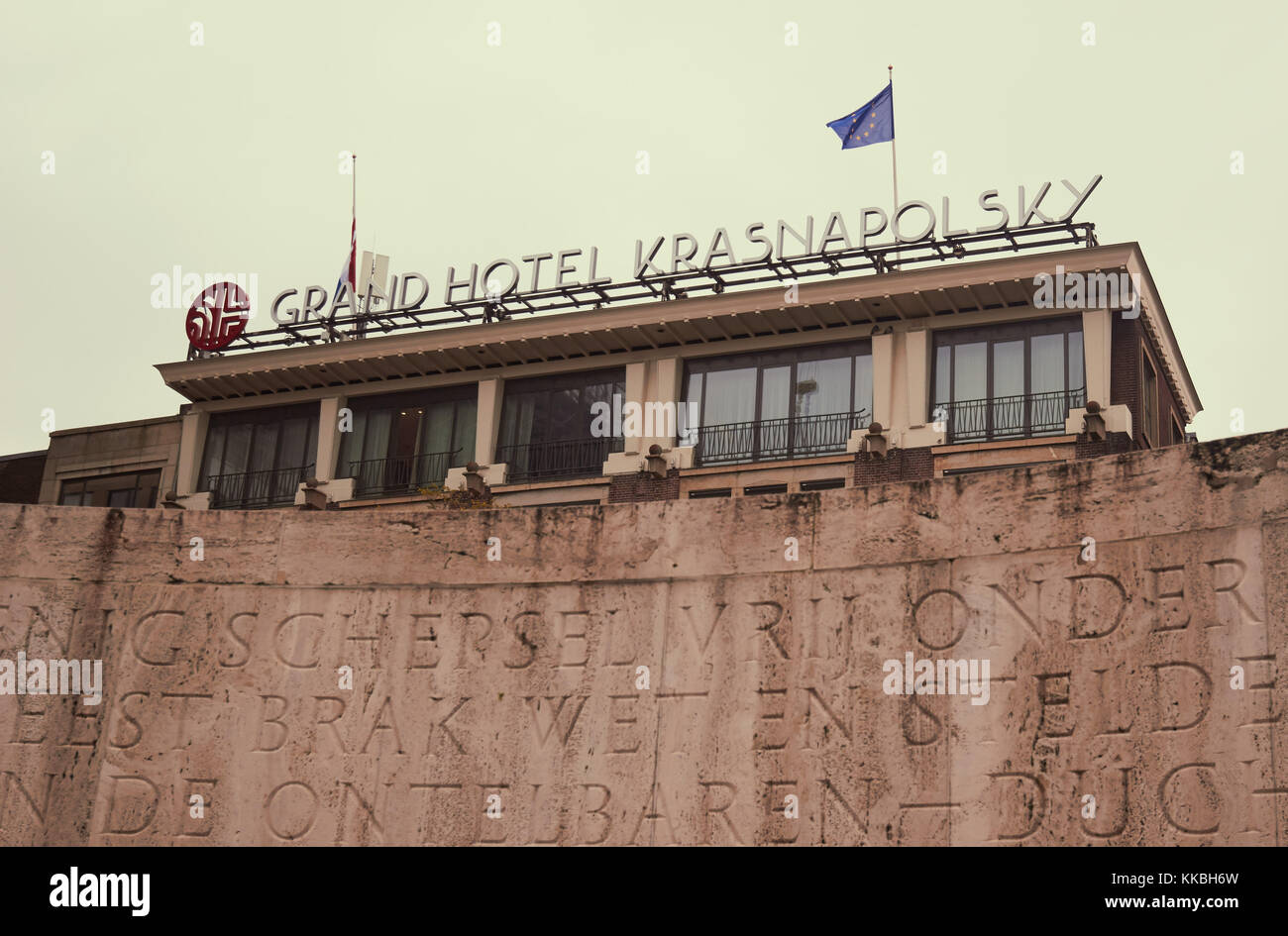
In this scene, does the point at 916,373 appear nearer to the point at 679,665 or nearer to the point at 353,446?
the point at 353,446

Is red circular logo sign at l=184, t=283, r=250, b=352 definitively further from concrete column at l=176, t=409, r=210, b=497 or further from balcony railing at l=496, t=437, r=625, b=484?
balcony railing at l=496, t=437, r=625, b=484

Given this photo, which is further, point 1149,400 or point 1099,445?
point 1149,400

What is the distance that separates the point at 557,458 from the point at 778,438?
678cm


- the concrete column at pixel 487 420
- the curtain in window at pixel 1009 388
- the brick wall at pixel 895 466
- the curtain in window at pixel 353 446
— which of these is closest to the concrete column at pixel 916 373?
the brick wall at pixel 895 466

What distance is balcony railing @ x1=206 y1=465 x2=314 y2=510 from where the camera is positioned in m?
47.8

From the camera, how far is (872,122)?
142ft

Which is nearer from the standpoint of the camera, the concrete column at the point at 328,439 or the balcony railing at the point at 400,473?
the balcony railing at the point at 400,473

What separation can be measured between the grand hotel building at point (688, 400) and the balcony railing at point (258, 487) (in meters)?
0.07

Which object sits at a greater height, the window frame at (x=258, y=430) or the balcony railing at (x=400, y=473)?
the window frame at (x=258, y=430)

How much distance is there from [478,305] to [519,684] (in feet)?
108

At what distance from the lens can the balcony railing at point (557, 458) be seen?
4409 cm
